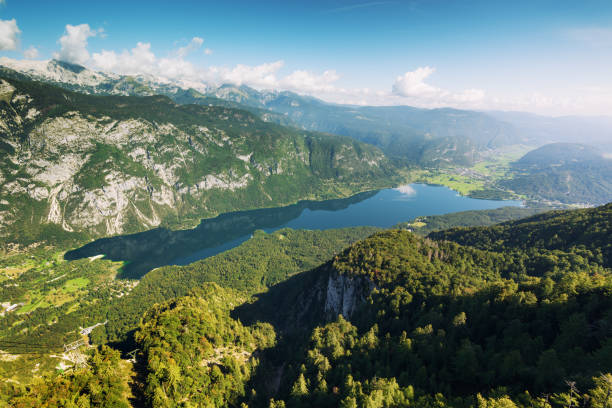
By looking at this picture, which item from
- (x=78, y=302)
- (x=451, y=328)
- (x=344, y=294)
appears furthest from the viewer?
(x=78, y=302)

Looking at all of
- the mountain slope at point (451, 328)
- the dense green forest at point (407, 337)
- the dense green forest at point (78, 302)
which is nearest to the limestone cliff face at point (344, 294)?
the mountain slope at point (451, 328)

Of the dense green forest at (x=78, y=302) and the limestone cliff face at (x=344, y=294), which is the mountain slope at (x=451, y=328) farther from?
the dense green forest at (x=78, y=302)

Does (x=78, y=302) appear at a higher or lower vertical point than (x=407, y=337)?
lower

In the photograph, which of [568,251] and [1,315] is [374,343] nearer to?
[568,251]

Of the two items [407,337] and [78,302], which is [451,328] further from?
[78,302]

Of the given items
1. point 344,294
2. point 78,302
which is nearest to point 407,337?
point 344,294

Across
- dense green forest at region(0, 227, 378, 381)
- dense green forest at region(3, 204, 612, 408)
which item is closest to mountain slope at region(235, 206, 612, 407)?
dense green forest at region(3, 204, 612, 408)

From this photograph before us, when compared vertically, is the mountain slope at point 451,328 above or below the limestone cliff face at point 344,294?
above

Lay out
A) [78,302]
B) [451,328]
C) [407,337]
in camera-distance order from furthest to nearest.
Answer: [78,302], [407,337], [451,328]

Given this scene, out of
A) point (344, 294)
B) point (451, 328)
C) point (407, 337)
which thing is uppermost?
point (451, 328)

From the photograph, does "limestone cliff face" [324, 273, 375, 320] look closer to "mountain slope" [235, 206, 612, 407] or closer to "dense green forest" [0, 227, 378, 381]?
"mountain slope" [235, 206, 612, 407]
